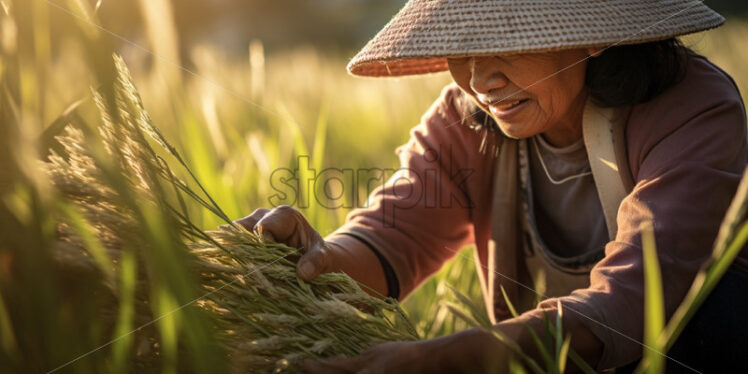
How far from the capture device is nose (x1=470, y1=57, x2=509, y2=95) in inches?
53.2

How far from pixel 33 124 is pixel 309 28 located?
24.5 meters

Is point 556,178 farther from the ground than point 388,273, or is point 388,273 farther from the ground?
point 556,178

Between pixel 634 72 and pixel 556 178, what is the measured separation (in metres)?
0.33

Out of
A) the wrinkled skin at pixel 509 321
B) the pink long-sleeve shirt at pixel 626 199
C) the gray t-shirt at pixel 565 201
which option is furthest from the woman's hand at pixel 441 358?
the gray t-shirt at pixel 565 201

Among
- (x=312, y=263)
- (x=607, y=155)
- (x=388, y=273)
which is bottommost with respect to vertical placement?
(x=388, y=273)

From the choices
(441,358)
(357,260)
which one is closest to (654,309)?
(441,358)

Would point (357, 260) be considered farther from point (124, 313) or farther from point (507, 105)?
point (124, 313)

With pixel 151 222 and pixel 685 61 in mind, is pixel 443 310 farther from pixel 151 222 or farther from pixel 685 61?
pixel 151 222

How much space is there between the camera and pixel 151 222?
726 millimetres

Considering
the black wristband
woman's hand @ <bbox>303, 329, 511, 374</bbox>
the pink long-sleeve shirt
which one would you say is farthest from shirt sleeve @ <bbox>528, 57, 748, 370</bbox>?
the black wristband

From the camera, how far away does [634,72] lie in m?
1.38

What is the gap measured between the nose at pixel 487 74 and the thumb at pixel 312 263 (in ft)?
1.40

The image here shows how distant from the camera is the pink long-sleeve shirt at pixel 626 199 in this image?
1.11m

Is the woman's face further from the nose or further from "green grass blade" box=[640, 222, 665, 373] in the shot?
"green grass blade" box=[640, 222, 665, 373]
